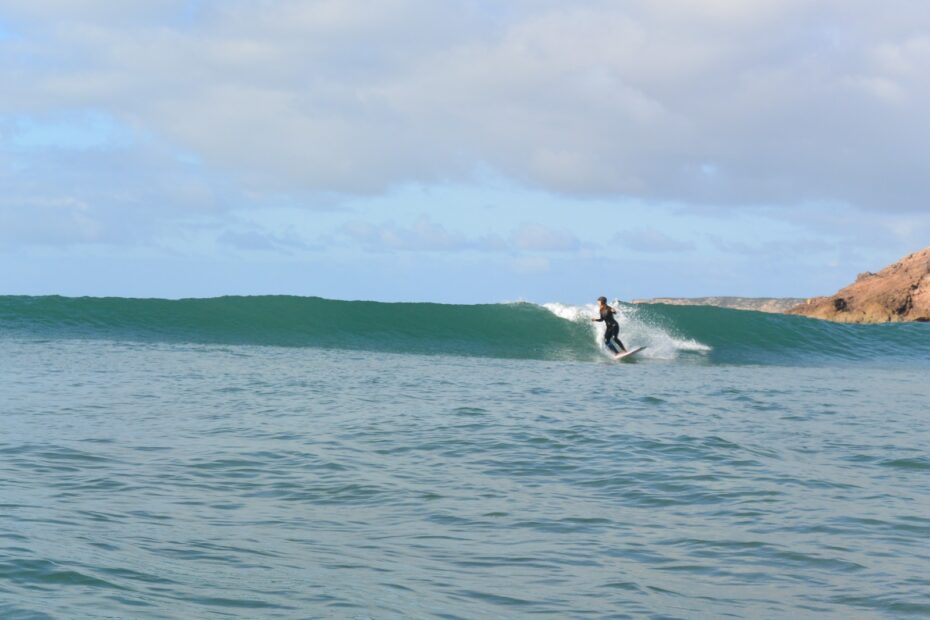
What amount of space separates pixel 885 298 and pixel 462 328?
1881 centimetres

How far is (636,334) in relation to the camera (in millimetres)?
25781

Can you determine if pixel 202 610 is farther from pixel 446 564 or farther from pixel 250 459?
pixel 250 459

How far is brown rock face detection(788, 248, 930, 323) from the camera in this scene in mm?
36125

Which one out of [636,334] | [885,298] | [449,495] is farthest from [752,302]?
[449,495]

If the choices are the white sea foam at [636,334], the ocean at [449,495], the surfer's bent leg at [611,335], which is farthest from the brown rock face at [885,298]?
the ocean at [449,495]

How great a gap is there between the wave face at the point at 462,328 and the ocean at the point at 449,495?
271 inches

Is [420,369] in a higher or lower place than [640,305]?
lower

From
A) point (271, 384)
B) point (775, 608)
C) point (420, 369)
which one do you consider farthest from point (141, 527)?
point (420, 369)

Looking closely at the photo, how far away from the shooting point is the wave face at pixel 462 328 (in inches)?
956

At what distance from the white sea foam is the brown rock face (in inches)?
A: 500

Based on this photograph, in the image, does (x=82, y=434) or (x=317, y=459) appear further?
(x=82, y=434)

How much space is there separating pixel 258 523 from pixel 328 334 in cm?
1972

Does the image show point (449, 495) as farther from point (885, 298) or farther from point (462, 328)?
point (885, 298)

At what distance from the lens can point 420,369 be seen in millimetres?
18734
